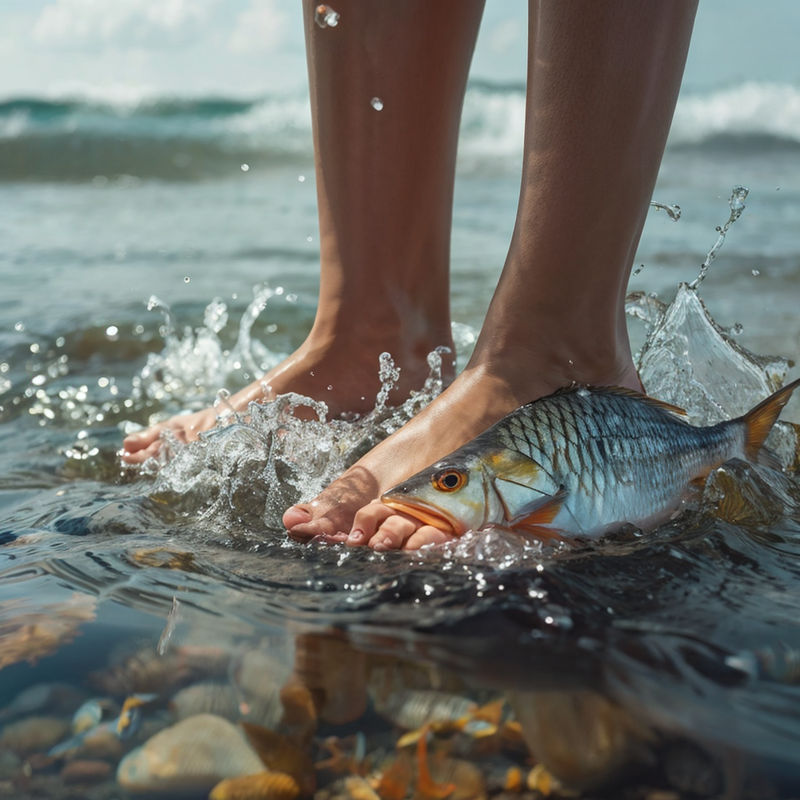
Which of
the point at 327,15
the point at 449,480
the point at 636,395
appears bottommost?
the point at 449,480

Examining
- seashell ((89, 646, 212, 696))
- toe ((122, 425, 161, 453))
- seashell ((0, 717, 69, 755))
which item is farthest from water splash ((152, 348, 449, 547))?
seashell ((0, 717, 69, 755))

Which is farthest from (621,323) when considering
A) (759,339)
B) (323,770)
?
(759,339)

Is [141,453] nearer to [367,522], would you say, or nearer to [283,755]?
[367,522]

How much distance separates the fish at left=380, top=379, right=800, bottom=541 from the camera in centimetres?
160

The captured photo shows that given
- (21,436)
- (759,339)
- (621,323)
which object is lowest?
(21,436)

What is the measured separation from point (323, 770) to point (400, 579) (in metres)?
0.40

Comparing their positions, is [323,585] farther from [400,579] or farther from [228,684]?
[228,684]

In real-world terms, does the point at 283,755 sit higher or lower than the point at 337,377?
lower

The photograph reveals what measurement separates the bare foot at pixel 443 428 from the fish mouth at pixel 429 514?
9cm

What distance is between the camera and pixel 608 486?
1656 mm

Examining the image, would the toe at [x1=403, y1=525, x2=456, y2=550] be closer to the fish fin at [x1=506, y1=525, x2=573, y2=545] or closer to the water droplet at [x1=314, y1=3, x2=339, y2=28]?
the fish fin at [x1=506, y1=525, x2=573, y2=545]

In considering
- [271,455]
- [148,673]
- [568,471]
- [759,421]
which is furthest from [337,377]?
[148,673]

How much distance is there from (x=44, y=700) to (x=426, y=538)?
658mm

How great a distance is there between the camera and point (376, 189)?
2.41 metres
